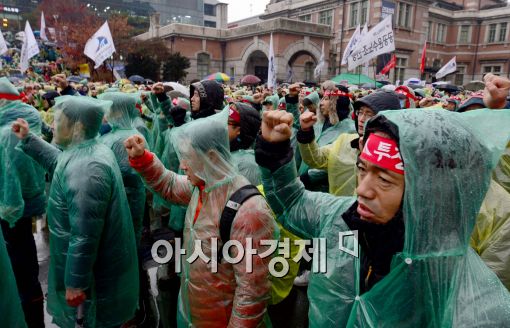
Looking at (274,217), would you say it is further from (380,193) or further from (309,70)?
(309,70)

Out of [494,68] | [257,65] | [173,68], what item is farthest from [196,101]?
[494,68]

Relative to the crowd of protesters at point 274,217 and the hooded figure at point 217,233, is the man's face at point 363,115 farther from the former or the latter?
the hooded figure at point 217,233

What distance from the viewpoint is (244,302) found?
173 centimetres

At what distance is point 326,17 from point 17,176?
110 feet

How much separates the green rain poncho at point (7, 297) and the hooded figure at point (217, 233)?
0.87m

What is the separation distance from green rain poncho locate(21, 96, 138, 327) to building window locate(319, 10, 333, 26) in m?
32.9

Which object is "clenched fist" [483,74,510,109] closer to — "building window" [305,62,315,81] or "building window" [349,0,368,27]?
"building window" [305,62,315,81]

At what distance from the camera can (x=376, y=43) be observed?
8594mm

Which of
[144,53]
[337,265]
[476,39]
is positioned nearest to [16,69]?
[144,53]

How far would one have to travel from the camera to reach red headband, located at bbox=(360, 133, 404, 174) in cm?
119

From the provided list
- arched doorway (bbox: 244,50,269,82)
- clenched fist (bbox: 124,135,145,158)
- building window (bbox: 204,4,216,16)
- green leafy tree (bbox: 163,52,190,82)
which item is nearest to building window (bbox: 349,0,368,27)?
arched doorway (bbox: 244,50,269,82)

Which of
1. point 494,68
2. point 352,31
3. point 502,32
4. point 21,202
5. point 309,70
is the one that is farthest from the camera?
point 494,68

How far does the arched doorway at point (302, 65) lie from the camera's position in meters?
26.5

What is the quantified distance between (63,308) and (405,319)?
2.38 m
